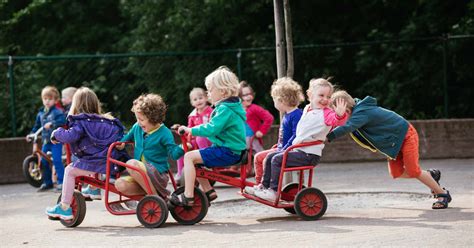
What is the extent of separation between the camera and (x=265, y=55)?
1700cm

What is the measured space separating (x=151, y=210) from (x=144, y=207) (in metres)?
0.08

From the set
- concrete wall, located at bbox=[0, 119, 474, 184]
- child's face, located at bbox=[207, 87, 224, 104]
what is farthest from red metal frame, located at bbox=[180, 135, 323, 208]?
concrete wall, located at bbox=[0, 119, 474, 184]

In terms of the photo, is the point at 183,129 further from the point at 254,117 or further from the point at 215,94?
the point at 254,117

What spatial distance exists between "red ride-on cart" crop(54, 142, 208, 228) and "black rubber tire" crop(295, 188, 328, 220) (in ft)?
2.93

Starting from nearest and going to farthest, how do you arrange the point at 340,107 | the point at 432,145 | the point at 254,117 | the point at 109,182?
the point at 340,107, the point at 109,182, the point at 254,117, the point at 432,145

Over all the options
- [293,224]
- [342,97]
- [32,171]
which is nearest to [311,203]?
[293,224]

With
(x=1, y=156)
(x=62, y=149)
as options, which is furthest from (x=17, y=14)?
(x=62, y=149)

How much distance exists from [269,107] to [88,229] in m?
8.00

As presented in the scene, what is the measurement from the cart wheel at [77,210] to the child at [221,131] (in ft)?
2.93

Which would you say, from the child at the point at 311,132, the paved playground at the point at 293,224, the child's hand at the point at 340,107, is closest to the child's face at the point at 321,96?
the child at the point at 311,132

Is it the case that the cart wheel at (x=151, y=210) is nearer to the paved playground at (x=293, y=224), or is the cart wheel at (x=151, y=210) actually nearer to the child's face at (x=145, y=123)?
the paved playground at (x=293, y=224)

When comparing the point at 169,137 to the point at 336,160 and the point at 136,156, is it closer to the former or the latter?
the point at 136,156

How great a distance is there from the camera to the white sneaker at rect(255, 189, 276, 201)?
9297mm

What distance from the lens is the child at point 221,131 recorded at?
364 inches
